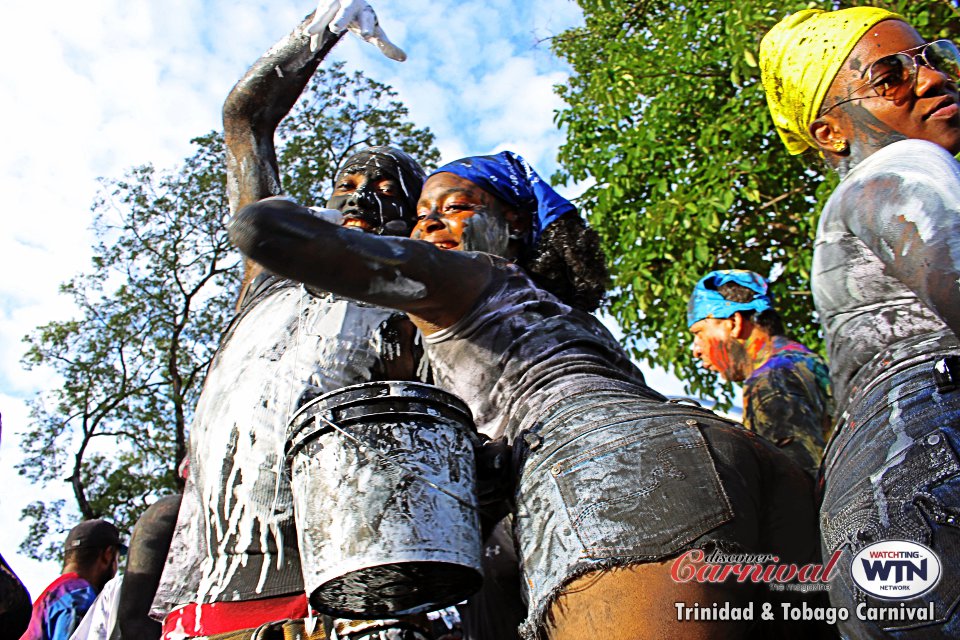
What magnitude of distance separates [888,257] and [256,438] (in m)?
1.80

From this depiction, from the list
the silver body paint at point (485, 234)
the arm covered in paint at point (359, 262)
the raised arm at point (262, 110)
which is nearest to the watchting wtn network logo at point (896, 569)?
the arm covered in paint at point (359, 262)

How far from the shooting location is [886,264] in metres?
1.73

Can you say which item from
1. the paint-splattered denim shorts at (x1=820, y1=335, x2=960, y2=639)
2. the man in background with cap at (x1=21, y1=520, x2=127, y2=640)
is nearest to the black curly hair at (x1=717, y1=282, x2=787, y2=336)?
the paint-splattered denim shorts at (x1=820, y1=335, x2=960, y2=639)

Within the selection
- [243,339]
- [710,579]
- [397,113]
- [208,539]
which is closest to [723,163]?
[243,339]

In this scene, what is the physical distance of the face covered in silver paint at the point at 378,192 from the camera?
3.37 metres

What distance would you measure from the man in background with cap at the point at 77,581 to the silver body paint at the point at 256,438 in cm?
276

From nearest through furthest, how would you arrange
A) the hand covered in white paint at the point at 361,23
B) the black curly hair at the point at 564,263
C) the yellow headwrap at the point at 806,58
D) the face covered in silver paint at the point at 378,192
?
1. the yellow headwrap at the point at 806,58
2. the black curly hair at the point at 564,263
3. the hand covered in white paint at the point at 361,23
4. the face covered in silver paint at the point at 378,192

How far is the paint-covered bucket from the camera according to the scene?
1.75 meters

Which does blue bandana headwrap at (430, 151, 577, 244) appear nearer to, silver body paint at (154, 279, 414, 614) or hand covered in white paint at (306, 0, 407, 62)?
hand covered in white paint at (306, 0, 407, 62)

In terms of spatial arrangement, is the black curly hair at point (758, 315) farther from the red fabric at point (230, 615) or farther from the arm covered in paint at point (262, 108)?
the red fabric at point (230, 615)

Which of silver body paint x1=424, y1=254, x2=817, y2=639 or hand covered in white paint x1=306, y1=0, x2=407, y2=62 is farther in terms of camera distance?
hand covered in white paint x1=306, y1=0, x2=407, y2=62

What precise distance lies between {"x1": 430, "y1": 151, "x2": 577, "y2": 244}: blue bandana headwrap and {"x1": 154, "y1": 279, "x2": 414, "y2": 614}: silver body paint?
589mm

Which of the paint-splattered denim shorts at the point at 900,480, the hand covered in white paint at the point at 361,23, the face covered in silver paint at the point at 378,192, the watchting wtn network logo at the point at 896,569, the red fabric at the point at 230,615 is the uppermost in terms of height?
the hand covered in white paint at the point at 361,23

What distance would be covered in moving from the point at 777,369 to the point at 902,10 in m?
4.28
